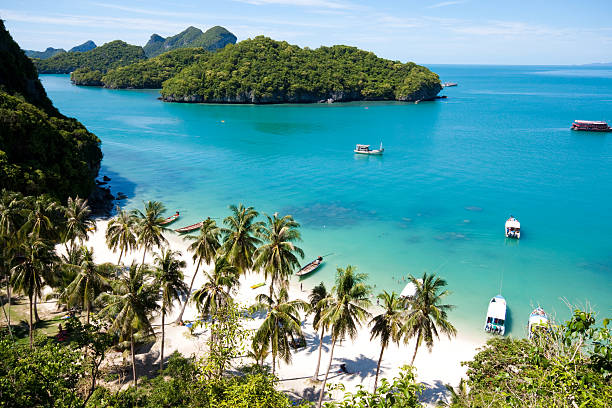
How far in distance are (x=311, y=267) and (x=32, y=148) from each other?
40.0 metres

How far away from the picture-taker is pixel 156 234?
3722 centimetres

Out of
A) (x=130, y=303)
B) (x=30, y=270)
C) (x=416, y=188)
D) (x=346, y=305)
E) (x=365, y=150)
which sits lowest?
(x=346, y=305)

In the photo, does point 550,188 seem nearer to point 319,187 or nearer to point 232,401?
point 319,187

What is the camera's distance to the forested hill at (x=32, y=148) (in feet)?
156

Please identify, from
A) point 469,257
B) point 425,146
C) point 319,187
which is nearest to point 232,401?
point 469,257

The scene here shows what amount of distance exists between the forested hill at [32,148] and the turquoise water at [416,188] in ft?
40.7

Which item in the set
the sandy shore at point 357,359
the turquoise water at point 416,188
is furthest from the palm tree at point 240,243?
the turquoise water at point 416,188

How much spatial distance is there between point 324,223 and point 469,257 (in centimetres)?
2142

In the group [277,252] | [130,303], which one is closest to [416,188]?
[277,252]

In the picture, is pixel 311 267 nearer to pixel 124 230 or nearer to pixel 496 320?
pixel 496 320

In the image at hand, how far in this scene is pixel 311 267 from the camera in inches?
1892

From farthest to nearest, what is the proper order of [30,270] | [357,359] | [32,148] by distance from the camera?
[32,148] → [357,359] → [30,270]

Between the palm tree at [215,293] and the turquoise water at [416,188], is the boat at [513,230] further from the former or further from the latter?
the palm tree at [215,293]

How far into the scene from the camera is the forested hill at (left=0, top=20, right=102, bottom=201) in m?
47.7
